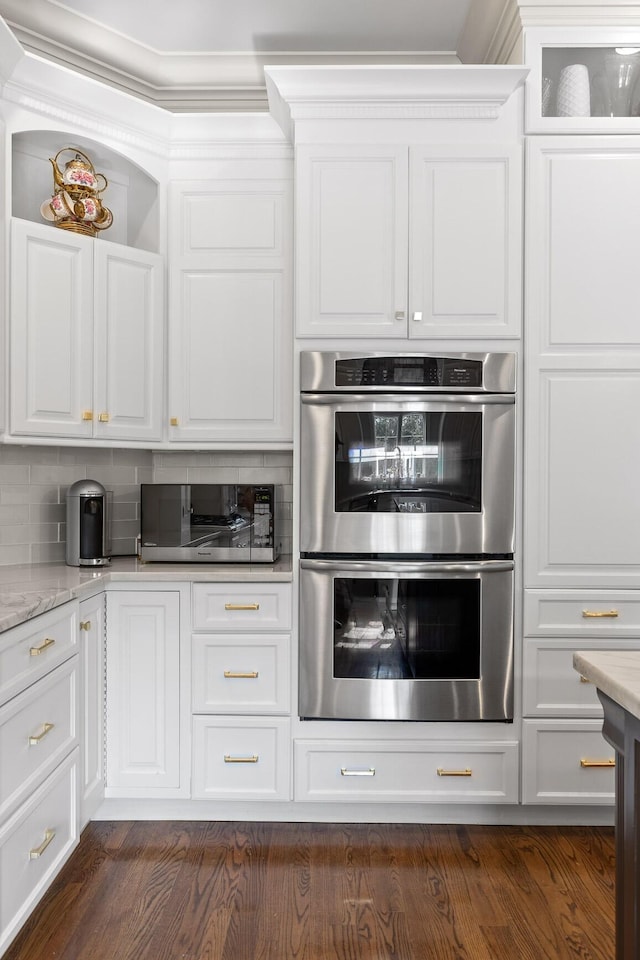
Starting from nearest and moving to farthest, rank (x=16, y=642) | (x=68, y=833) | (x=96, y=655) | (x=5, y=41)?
(x=16, y=642) < (x=68, y=833) < (x=5, y=41) < (x=96, y=655)

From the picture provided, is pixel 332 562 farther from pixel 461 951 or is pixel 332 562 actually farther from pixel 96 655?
pixel 461 951

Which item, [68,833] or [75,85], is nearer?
[68,833]

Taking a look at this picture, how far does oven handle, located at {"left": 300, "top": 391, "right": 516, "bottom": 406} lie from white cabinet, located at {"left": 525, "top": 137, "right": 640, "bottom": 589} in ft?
0.41

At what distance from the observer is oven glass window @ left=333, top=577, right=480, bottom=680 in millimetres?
2475

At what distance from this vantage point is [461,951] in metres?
1.85

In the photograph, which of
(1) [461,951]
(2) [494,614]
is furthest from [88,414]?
(1) [461,951]

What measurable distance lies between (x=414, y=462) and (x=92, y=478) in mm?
1412

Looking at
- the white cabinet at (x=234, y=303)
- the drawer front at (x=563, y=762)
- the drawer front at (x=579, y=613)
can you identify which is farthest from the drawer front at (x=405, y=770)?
the white cabinet at (x=234, y=303)

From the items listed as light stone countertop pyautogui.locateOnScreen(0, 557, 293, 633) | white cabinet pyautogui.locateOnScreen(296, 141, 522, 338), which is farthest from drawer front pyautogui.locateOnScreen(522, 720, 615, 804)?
white cabinet pyautogui.locateOnScreen(296, 141, 522, 338)

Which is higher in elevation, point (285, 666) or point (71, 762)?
point (285, 666)

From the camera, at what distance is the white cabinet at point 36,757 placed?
172cm

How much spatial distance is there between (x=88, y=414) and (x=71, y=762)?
121 centimetres

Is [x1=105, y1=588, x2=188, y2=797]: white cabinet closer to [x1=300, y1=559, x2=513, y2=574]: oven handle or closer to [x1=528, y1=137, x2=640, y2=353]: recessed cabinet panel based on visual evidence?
[x1=300, y1=559, x2=513, y2=574]: oven handle

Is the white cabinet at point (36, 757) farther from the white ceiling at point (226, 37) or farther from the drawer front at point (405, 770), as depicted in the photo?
the white ceiling at point (226, 37)
